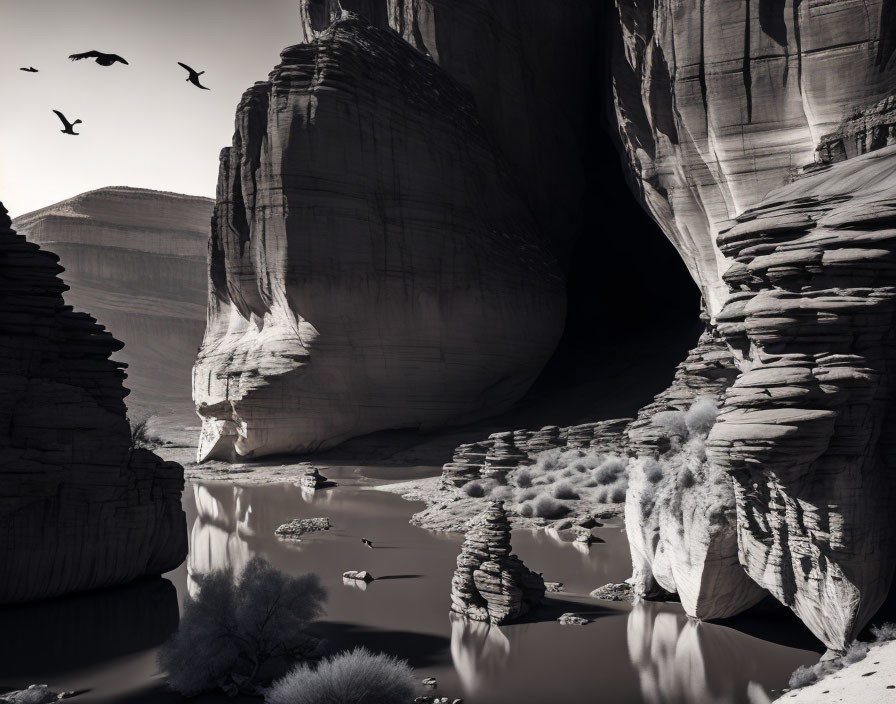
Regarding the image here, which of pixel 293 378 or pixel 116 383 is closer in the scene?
pixel 116 383

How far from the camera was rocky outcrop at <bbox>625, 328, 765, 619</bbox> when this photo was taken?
8203 mm

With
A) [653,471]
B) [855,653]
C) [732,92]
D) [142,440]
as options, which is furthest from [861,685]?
[142,440]

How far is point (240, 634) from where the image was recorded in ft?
25.5

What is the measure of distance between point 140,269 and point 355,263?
43.4 m

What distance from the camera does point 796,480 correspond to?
700cm

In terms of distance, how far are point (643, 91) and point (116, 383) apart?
582 inches

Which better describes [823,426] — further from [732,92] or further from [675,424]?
[732,92]

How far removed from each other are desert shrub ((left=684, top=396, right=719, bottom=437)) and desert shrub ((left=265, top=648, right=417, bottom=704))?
14.5 feet

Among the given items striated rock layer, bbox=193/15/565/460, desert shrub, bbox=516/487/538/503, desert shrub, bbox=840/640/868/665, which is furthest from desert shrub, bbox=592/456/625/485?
desert shrub, bbox=840/640/868/665

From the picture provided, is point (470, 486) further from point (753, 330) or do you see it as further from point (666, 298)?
point (666, 298)

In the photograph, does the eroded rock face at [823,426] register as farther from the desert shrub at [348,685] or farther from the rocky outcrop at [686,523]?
the desert shrub at [348,685]

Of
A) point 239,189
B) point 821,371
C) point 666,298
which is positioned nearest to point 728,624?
point 821,371

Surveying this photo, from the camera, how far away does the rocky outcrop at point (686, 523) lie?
820 centimetres

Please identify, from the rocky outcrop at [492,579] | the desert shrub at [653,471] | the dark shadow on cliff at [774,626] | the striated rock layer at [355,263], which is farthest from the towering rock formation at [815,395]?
the striated rock layer at [355,263]
